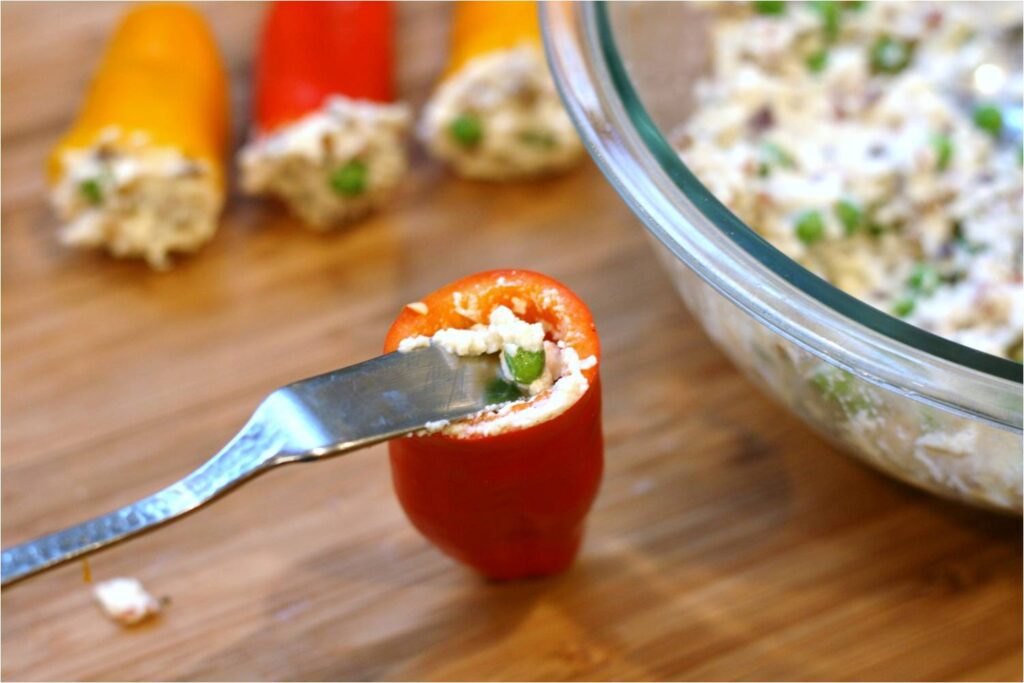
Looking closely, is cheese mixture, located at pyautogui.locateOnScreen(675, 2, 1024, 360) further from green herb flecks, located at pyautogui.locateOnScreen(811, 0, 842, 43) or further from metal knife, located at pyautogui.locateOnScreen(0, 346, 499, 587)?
metal knife, located at pyautogui.locateOnScreen(0, 346, 499, 587)

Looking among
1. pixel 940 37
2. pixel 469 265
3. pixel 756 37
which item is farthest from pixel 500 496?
pixel 940 37

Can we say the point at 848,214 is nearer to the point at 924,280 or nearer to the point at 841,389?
the point at 924,280

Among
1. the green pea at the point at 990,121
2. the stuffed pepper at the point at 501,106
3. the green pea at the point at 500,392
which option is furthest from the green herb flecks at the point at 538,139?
the green pea at the point at 500,392

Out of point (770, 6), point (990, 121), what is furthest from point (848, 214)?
point (770, 6)

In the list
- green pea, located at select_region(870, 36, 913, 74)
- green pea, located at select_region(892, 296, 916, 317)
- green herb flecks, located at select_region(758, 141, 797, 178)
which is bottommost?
green pea, located at select_region(892, 296, 916, 317)

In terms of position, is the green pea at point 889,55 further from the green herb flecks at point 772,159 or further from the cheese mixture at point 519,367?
the cheese mixture at point 519,367

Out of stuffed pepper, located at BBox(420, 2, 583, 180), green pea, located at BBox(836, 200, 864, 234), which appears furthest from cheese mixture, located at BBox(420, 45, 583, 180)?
green pea, located at BBox(836, 200, 864, 234)
